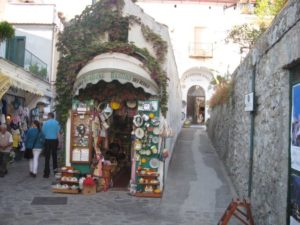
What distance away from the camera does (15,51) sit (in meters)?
19.2

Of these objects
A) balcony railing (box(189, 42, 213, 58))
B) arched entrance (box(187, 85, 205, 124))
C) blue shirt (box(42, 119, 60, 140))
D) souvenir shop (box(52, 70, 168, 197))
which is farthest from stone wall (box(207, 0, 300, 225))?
arched entrance (box(187, 85, 205, 124))

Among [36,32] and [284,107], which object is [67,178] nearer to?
[284,107]

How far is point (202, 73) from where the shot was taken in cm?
3177

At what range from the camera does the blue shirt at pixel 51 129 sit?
1227cm

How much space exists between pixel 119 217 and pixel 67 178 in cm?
273

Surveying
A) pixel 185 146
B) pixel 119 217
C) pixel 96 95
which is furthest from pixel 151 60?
pixel 185 146

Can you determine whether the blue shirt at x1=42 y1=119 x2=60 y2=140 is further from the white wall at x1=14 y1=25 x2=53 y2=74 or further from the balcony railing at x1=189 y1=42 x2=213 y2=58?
the balcony railing at x1=189 y1=42 x2=213 y2=58

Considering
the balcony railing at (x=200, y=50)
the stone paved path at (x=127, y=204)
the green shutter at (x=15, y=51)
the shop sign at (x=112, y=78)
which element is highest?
the balcony railing at (x=200, y=50)

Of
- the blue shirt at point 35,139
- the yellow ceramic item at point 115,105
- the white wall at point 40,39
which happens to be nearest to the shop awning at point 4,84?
the blue shirt at point 35,139

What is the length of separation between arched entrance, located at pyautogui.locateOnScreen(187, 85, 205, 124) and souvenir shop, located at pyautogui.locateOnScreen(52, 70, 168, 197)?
2125cm

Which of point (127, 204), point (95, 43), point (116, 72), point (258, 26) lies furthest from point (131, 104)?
point (258, 26)

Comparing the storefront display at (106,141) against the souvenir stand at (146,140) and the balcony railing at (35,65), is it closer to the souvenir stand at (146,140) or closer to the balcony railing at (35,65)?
the souvenir stand at (146,140)

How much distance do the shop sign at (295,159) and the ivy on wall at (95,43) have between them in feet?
19.2

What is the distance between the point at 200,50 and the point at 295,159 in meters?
26.4
